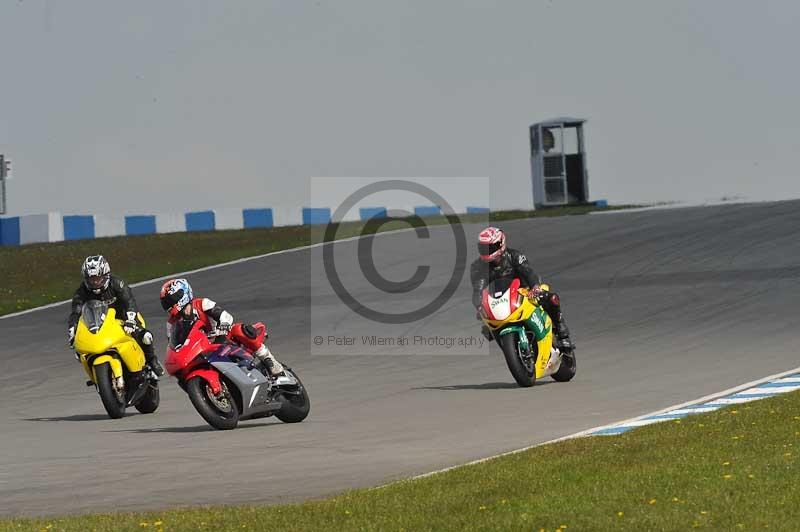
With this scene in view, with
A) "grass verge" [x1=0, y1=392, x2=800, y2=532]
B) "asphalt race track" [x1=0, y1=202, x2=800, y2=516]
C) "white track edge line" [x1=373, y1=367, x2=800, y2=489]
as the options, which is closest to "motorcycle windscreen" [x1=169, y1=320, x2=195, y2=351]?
"asphalt race track" [x1=0, y1=202, x2=800, y2=516]

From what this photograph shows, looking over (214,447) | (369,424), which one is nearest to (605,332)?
(369,424)

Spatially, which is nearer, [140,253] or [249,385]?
[249,385]

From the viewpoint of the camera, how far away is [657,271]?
25.9 meters

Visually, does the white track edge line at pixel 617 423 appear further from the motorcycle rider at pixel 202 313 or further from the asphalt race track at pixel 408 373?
the motorcycle rider at pixel 202 313

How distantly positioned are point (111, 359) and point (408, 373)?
14.6 ft

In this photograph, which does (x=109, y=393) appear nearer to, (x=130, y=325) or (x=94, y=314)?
(x=130, y=325)

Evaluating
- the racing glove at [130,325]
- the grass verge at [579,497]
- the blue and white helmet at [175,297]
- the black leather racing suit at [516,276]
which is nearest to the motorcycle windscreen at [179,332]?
the blue and white helmet at [175,297]

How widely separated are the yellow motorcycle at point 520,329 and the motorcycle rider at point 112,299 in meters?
3.60

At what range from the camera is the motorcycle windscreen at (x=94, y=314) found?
15.1 m

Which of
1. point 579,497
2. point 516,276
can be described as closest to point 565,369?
point 516,276

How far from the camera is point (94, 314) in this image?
598 inches

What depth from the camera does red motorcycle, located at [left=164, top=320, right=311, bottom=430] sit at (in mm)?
13217

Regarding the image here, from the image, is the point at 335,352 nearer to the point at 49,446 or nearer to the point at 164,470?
the point at 49,446

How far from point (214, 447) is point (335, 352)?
863 cm
